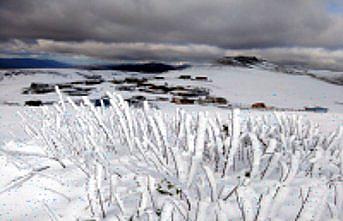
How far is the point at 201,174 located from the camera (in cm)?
268

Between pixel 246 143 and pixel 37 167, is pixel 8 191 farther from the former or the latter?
pixel 246 143

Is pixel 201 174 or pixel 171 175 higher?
pixel 171 175

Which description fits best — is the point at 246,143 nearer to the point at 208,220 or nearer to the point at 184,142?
the point at 184,142

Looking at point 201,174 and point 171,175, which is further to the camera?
point 201,174

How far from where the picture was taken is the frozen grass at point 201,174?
1.63 meters

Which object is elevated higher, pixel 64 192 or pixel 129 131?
pixel 129 131

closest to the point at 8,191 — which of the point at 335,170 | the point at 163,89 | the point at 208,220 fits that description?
the point at 208,220

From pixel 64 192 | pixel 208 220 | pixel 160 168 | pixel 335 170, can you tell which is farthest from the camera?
pixel 335 170

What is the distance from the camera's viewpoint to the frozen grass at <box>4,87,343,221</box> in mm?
1633

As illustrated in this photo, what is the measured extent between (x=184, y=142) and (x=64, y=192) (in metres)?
1.25

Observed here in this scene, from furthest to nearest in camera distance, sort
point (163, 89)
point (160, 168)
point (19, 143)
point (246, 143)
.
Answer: point (163, 89)
point (19, 143)
point (246, 143)
point (160, 168)

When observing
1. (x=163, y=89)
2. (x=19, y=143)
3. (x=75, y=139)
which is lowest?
(x=163, y=89)

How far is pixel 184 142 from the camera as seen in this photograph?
10.3ft

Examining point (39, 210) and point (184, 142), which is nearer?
point (39, 210)
